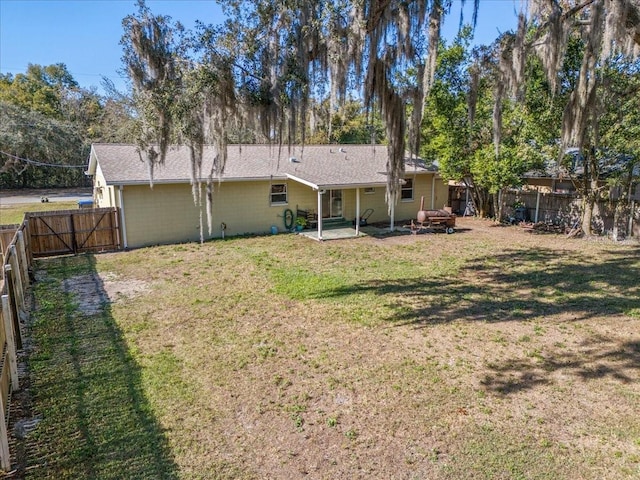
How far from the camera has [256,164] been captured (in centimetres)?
1580

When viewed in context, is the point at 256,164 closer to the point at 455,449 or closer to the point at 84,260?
the point at 84,260

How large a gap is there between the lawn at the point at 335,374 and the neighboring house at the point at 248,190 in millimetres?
3218

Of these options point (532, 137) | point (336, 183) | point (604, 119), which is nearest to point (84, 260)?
point (336, 183)

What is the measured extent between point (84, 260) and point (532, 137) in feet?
47.1

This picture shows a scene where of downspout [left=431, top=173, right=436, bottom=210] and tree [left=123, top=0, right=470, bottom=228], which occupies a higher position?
Result: tree [left=123, top=0, right=470, bottom=228]

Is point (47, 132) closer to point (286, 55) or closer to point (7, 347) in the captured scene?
point (286, 55)

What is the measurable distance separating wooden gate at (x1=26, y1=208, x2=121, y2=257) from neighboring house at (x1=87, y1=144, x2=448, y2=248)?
1.38 feet

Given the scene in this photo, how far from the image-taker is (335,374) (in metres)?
5.63

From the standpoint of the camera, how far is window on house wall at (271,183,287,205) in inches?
621

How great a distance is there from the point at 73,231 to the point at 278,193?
22.3 ft

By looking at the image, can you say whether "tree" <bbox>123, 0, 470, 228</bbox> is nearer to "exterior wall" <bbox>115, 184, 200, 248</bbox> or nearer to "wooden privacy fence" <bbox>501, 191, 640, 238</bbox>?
"exterior wall" <bbox>115, 184, 200, 248</bbox>

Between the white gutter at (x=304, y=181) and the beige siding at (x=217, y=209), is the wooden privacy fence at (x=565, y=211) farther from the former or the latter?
the white gutter at (x=304, y=181)

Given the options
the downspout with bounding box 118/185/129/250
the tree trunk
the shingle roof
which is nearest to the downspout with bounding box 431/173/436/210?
the shingle roof

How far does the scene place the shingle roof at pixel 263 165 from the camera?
1330 cm
